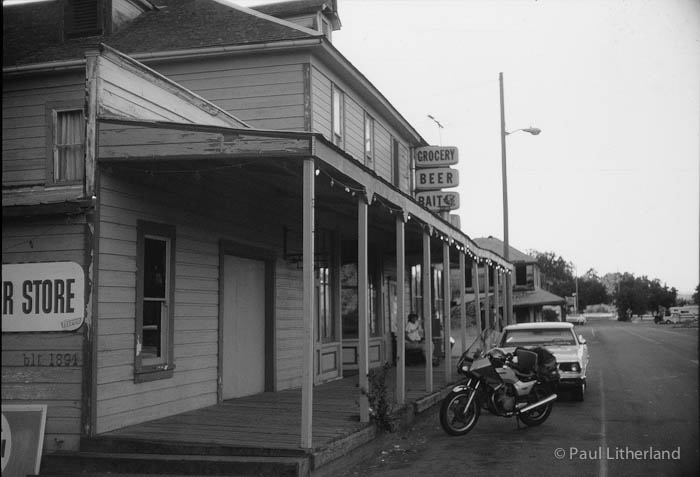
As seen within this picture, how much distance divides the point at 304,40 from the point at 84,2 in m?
4.75

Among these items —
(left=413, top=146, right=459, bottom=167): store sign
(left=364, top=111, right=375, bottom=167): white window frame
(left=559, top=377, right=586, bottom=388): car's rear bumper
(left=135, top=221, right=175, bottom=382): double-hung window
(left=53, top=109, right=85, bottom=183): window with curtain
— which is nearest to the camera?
(left=135, top=221, right=175, bottom=382): double-hung window

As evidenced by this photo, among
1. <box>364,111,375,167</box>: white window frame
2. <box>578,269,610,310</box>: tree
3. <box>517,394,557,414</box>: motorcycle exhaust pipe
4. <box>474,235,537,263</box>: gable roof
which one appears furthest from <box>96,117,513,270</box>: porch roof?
<box>578,269,610,310</box>: tree

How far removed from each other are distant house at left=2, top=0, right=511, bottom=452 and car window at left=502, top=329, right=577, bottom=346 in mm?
2387

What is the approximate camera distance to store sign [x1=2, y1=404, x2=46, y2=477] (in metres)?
7.75

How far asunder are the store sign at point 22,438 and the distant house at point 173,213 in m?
0.28

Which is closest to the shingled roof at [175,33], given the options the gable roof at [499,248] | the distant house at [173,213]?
the distant house at [173,213]

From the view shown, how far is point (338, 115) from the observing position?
16188 mm

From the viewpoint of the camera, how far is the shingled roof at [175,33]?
14023mm

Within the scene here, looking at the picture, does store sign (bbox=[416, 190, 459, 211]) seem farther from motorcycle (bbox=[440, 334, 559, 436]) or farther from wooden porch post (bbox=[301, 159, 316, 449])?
wooden porch post (bbox=[301, 159, 316, 449])

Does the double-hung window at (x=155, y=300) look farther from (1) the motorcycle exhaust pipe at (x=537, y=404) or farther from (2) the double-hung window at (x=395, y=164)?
(2) the double-hung window at (x=395, y=164)

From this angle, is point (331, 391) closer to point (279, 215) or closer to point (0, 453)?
point (279, 215)

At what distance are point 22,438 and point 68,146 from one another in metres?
3.81

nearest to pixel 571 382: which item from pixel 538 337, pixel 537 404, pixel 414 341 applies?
pixel 538 337

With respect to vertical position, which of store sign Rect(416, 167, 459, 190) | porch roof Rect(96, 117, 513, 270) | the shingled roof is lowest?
porch roof Rect(96, 117, 513, 270)
